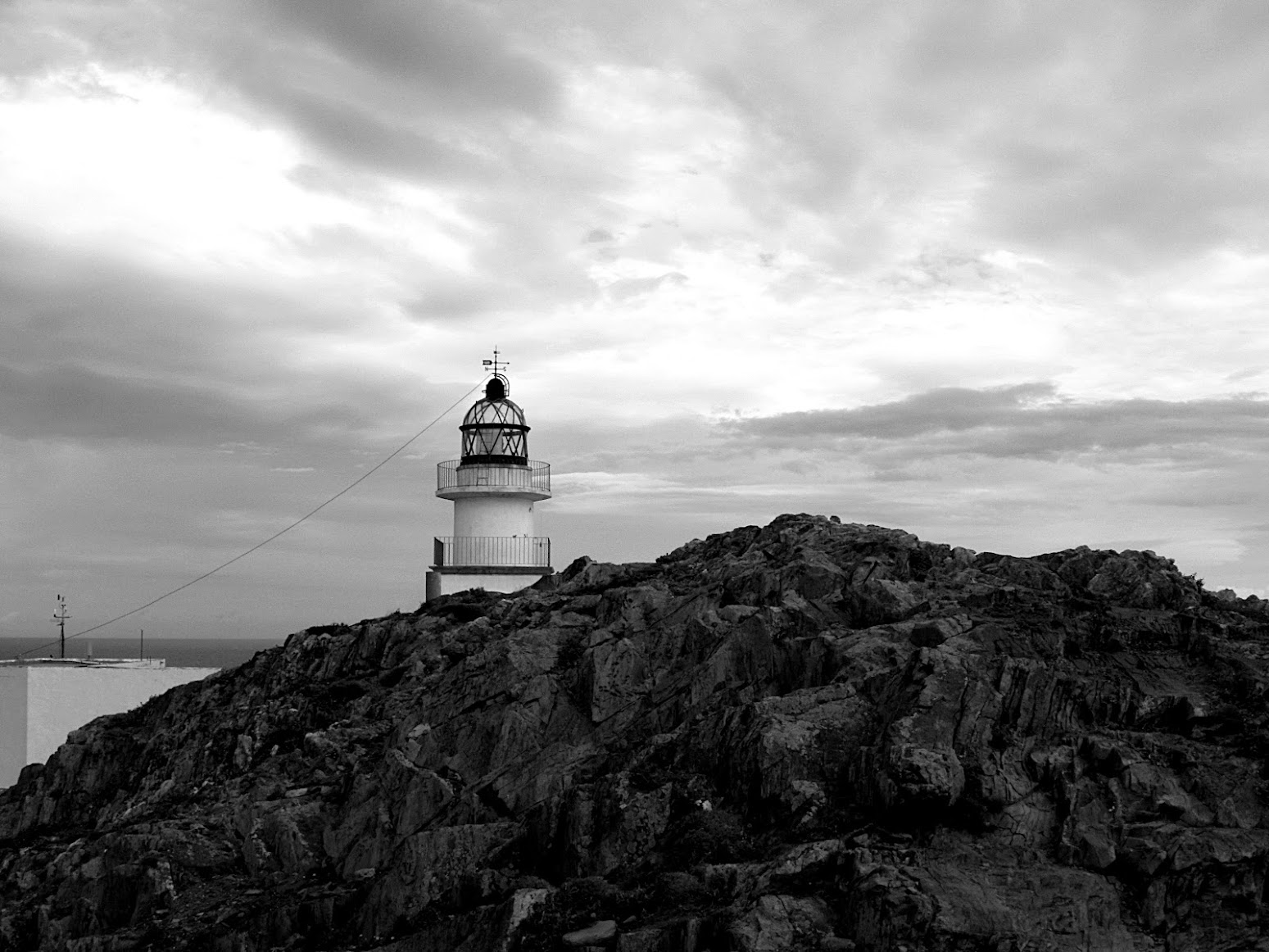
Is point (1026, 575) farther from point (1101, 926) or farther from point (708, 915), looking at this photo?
point (708, 915)

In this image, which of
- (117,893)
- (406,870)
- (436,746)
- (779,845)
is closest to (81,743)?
(117,893)

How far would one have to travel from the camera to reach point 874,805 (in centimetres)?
1662

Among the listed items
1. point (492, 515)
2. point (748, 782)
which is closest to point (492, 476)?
point (492, 515)

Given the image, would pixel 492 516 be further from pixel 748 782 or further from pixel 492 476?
pixel 748 782

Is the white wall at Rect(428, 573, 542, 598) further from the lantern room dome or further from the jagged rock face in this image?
the jagged rock face

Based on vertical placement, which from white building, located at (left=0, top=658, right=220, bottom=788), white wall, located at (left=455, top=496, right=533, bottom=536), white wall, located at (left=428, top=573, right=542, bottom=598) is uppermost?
white wall, located at (left=455, top=496, right=533, bottom=536)

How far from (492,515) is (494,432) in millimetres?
2778

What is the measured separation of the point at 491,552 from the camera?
39.8 metres

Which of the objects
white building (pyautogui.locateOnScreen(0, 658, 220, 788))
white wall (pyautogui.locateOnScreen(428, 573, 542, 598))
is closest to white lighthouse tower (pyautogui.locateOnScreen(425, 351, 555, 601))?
white wall (pyautogui.locateOnScreen(428, 573, 542, 598))

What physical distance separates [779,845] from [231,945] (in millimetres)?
8098

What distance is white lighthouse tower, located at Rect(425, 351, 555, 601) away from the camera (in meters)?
39.2

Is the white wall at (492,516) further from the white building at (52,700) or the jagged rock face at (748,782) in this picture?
the jagged rock face at (748,782)

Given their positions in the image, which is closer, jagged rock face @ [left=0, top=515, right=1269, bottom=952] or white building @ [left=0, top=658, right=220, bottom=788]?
jagged rock face @ [left=0, top=515, right=1269, bottom=952]

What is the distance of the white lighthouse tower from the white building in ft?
34.4
